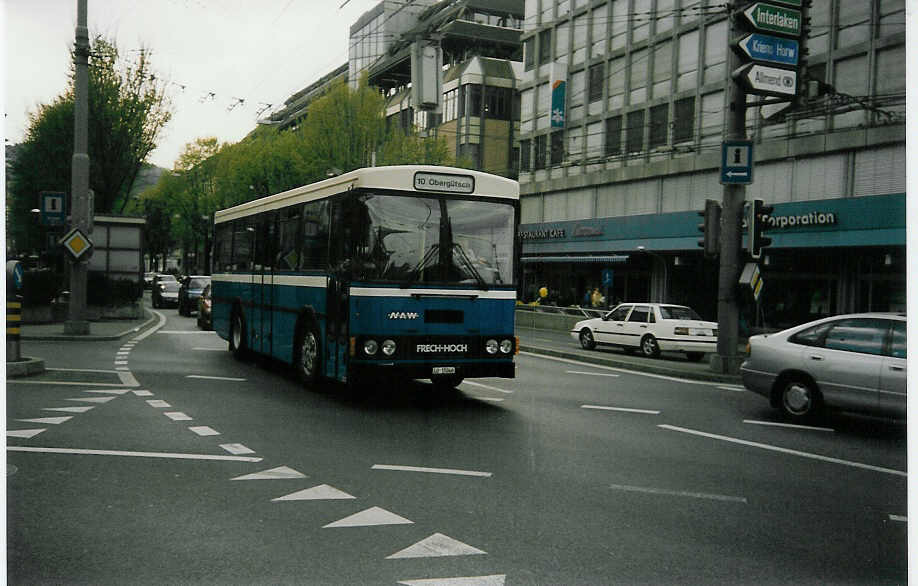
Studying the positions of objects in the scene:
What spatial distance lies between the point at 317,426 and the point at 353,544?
414 centimetres

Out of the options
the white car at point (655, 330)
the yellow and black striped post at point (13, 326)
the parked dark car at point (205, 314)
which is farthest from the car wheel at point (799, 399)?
the parked dark car at point (205, 314)

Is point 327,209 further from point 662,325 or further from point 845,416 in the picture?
point 662,325

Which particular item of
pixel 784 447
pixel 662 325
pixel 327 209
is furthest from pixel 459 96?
pixel 784 447

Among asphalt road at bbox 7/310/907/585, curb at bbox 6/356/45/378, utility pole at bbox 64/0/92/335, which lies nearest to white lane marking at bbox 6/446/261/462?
asphalt road at bbox 7/310/907/585

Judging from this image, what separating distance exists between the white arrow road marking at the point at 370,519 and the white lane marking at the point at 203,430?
3.23 metres

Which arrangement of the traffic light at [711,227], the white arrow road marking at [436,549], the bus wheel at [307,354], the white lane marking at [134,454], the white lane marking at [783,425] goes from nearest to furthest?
the white arrow road marking at [436,549]
the white lane marking at [134,454]
the white lane marking at [783,425]
the bus wheel at [307,354]
the traffic light at [711,227]

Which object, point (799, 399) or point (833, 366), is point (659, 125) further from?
point (833, 366)

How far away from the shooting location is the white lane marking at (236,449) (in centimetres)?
758

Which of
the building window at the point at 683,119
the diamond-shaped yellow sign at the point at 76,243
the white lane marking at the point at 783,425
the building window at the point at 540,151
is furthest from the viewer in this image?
the building window at the point at 540,151

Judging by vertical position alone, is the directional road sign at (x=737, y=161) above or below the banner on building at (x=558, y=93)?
below

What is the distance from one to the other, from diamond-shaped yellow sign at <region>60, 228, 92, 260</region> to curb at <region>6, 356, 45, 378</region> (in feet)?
20.7

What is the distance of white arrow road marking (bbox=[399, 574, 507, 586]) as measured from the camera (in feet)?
14.5

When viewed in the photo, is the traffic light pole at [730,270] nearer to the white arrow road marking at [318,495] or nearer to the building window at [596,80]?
the white arrow road marking at [318,495]

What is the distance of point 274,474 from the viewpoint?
6734 millimetres
